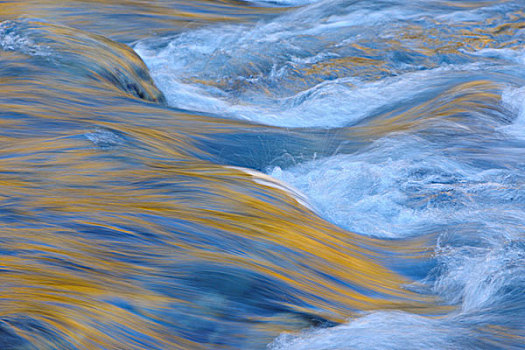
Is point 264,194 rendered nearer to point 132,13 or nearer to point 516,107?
point 516,107

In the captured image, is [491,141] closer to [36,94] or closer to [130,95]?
[130,95]

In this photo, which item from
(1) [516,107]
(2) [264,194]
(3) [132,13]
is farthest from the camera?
(3) [132,13]

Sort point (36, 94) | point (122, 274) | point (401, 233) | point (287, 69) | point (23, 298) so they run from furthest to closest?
1. point (287, 69)
2. point (36, 94)
3. point (401, 233)
4. point (122, 274)
5. point (23, 298)

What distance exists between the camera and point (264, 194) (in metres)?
4.01

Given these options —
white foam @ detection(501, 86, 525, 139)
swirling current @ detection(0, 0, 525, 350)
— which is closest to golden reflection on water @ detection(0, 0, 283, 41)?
swirling current @ detection(0, 0, 525, 350)

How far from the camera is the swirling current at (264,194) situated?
114 inches

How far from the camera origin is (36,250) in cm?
317

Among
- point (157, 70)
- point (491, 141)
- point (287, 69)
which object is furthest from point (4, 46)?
point (491, 141)

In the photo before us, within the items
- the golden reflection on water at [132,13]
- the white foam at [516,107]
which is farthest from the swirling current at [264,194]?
the golden reflection on water at [132,13]

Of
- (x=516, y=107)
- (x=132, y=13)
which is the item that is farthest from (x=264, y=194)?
(x=132, y=13)

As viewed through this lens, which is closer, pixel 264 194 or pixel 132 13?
pixel 264 194

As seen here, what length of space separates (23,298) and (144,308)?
52 centimetres

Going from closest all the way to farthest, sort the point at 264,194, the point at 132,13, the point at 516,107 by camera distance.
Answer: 1. the point at 264,194
2. the point at 516,107
3. the point at 132,13

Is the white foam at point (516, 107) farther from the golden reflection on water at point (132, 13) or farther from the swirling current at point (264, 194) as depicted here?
the golden reflection on water at point (132, 13)
